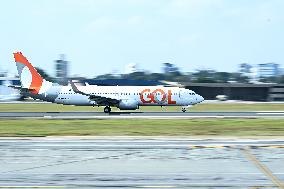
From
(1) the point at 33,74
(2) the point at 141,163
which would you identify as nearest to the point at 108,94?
(1) the point at 33,74

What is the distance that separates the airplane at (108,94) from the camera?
69250 mm

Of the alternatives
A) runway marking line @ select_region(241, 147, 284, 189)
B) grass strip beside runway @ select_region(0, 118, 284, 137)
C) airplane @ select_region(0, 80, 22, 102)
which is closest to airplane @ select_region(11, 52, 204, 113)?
grass strip beside runway @ select_region(0, 118, 284, 137)

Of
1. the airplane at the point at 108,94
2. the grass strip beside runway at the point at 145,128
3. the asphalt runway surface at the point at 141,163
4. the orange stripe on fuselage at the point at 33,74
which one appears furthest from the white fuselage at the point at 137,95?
the asphalt runway surface at the point at 141,163

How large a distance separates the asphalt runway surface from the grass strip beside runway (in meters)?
5.10

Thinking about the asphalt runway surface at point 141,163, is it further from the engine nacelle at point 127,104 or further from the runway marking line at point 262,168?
the engine nacelle at point 127,104

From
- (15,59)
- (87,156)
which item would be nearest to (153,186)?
(87,156)

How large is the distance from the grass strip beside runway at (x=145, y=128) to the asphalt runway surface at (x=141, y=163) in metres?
5.10

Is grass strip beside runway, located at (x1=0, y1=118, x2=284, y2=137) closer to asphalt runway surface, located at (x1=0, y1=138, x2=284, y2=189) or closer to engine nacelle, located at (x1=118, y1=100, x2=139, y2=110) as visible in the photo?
asphalt runway surface, located at (x1=0, y1=138, x2=284, y2=189)

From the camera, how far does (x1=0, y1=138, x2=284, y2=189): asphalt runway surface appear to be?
1930 cm

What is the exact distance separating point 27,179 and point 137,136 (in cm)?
1759

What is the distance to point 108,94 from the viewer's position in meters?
69.8

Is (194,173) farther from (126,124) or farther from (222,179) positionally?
(126,124)

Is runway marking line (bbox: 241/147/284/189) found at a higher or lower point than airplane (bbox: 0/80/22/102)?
lower

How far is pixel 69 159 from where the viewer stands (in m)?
25.1
